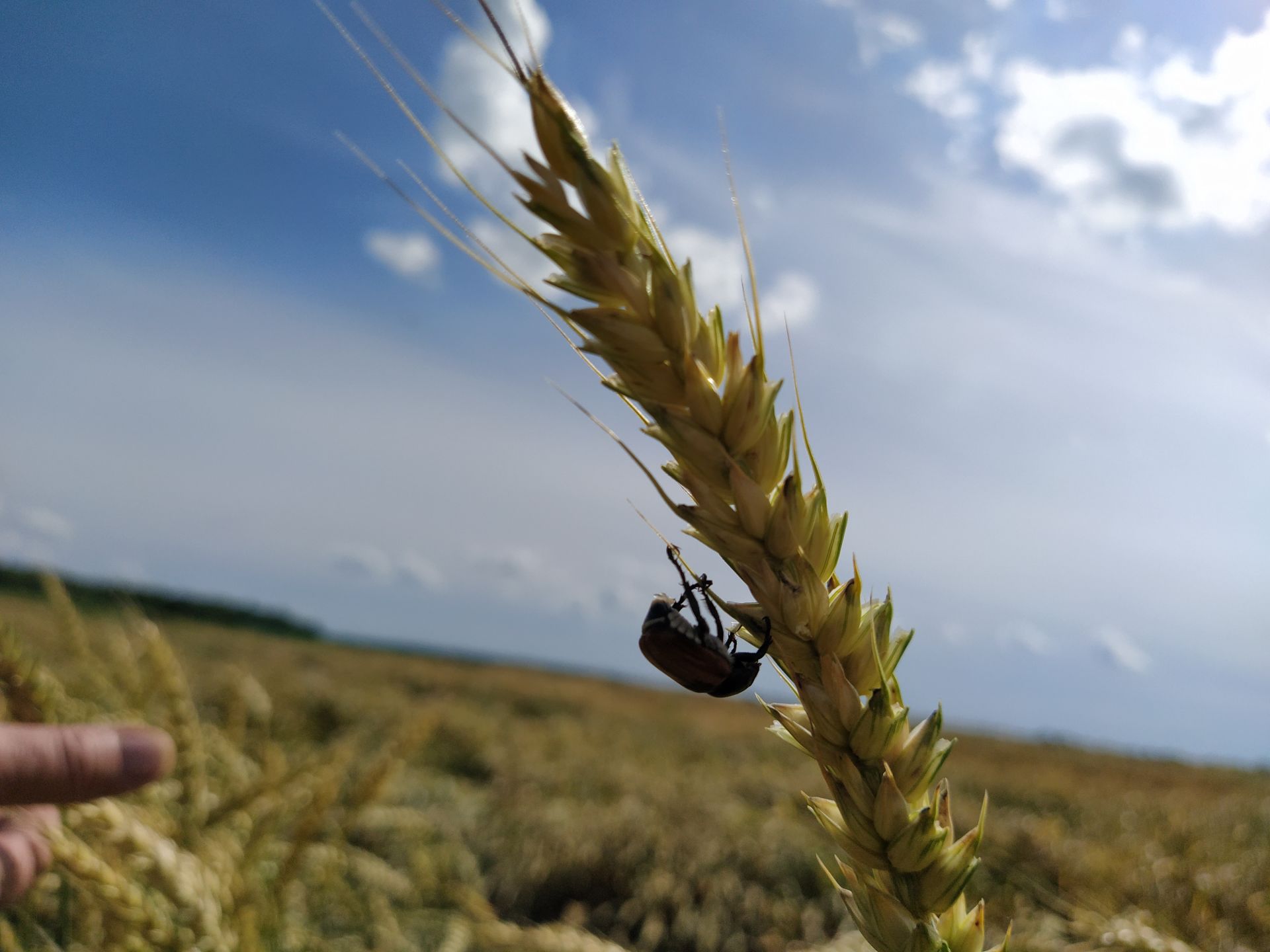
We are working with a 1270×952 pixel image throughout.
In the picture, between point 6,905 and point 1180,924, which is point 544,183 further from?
point 1180,924

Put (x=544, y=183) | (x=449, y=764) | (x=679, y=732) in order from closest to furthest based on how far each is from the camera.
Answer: (x=544, y=183) < (x=449, y=764) < (x=679, y=732)

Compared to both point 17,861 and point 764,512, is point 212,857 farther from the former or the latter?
point 764,512

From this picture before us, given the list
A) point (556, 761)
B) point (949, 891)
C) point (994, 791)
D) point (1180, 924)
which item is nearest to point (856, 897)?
point (949, 891)

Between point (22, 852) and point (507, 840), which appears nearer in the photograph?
point (22, 852)

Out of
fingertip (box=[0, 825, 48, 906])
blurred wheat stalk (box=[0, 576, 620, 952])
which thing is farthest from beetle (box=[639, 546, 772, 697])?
fingertip (box=[0, 825, 48, 906])

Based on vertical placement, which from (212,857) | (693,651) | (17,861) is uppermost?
(693,651)

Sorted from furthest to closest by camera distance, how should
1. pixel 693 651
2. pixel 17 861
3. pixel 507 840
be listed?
pixel 507 840, pixel 17 861, pixel 693 651

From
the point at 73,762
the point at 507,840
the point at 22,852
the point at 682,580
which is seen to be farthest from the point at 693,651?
the point at 507,840
